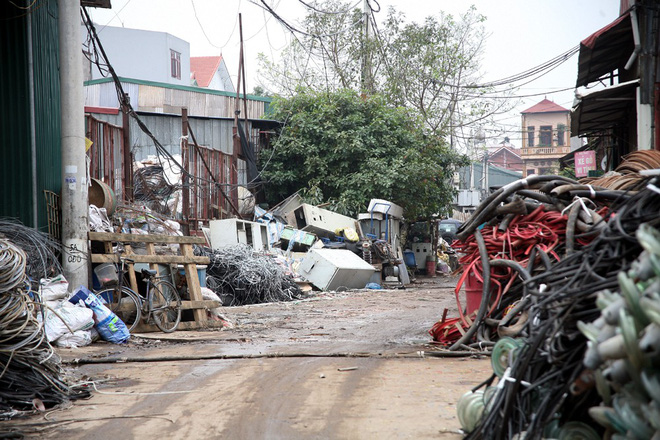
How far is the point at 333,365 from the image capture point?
7109mm

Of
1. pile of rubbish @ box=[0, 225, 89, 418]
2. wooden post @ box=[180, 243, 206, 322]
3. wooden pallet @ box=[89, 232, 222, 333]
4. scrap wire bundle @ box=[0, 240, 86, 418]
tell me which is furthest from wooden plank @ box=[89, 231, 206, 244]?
scrap wire bundle @ box=[0, 240, 86, 418]

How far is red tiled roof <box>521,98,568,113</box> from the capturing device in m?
74.5

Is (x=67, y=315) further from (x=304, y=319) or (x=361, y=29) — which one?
(x=361, y=29)

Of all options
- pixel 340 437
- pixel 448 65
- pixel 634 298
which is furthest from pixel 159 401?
pixel 448 65

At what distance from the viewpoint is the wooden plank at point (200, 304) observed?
1121 centimetres

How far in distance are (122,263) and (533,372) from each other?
8490mm

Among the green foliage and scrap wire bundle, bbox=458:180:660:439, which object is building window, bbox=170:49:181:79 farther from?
scrap wire bundle, bbox=458:180:660:439

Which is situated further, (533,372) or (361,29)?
(361,29)

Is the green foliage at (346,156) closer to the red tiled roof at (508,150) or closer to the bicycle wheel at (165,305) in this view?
the bicycle wheel at (165,305)

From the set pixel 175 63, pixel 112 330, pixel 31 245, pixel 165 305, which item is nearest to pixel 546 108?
pixel 175 63

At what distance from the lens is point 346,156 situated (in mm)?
26578

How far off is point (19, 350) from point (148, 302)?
5.23 m

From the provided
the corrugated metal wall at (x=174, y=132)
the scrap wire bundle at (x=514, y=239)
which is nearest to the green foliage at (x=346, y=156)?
the corrugated metal wall at (x=174, y=132)

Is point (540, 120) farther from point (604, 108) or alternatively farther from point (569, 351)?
point (569, 351)
